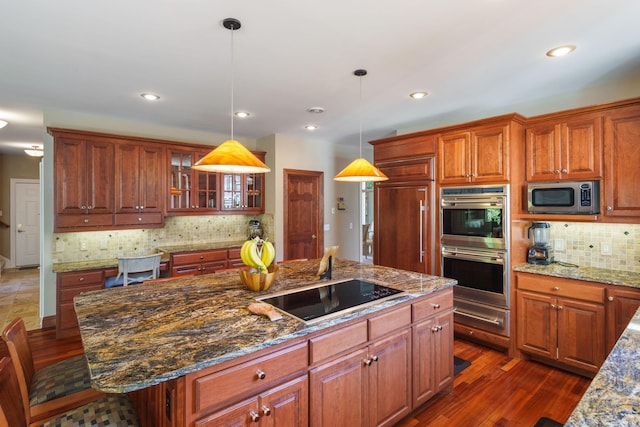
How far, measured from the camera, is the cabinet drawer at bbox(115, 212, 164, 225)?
4.06 metres

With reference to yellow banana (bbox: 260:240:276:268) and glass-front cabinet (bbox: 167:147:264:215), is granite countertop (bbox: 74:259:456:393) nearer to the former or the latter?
yellow banana (bbox: 260:240:276:268)

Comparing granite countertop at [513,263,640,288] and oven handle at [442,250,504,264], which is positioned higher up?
oven handle at [442,250,504,264]

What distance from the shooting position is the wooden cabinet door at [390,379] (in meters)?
1.89

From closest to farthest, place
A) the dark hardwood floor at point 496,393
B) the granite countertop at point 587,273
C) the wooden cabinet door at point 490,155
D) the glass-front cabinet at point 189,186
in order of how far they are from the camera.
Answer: the dark hardwood floor at point 496,393, the granite countertop at point 587,273, the wooden cabinet door at point 490,155, the glass-front cabinet at point 189,186

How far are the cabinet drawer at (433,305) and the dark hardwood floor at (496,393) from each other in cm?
74

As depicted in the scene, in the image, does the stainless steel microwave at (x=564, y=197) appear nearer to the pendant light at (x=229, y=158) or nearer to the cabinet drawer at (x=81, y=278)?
the pendant light at (x=229, y=158)

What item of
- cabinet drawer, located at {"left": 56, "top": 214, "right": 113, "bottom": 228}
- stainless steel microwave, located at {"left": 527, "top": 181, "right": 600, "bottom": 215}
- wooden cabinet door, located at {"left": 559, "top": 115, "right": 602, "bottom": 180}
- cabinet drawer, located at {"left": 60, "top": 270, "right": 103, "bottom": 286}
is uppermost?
wooden cabinet door, located at {"left": 559, "top": 115, "right": 602, "bottom": 180}

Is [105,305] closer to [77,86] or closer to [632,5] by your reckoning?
[77,86]

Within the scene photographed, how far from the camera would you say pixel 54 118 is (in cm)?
390

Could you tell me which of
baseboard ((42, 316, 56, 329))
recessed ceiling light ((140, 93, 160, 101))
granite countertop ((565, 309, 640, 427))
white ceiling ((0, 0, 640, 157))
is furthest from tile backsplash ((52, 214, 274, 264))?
granite countertop ((565, 309, 640, 427))

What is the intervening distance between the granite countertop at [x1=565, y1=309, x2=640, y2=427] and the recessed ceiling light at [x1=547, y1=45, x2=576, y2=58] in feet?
6.81

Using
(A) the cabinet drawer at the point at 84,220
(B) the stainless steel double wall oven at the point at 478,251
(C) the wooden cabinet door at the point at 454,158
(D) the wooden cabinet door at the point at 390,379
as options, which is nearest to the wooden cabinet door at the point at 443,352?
(D) the wooden cabinet door at the point at 390,379

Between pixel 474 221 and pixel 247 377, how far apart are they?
2889 mm

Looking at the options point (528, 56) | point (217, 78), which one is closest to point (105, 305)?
point (217, 78)
